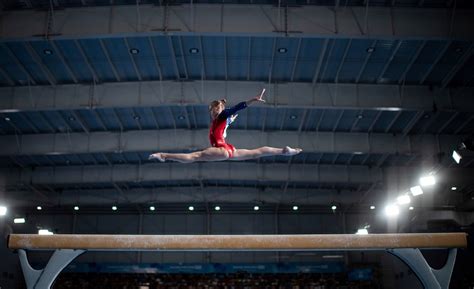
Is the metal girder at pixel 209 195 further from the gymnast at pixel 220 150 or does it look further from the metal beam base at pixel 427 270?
the metal beam base at pixel 427 270

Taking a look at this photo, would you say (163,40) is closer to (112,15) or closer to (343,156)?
(112,15)

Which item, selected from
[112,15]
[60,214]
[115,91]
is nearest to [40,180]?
[60,214]

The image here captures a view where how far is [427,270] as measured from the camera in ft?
17.2

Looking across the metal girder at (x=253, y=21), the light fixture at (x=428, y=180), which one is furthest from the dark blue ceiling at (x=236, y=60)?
the light fixture at (x=428, y=180)

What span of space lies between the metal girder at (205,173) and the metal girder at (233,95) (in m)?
6.95

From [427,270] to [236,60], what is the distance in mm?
8461

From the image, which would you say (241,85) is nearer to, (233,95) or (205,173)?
(233,95)

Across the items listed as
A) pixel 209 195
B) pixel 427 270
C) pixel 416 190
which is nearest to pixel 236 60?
pixel 427 270

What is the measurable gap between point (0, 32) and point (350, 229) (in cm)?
2250

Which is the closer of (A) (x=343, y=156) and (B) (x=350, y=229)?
(A) (x=343, y=156)

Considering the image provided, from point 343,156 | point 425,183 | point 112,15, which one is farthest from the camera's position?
point 343,156

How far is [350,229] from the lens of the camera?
86.4 feet

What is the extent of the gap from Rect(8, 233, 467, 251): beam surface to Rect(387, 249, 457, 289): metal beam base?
164 millimetres

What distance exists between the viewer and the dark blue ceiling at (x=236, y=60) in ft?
37.1
